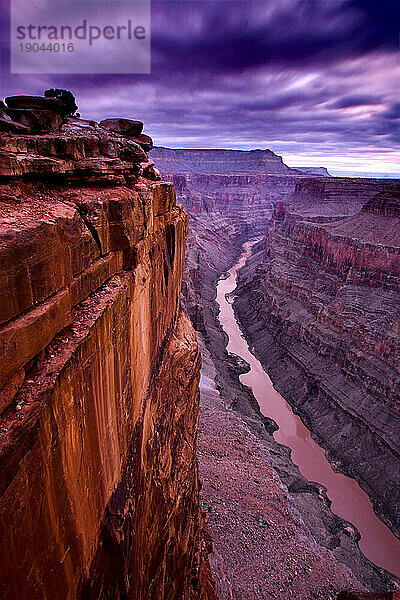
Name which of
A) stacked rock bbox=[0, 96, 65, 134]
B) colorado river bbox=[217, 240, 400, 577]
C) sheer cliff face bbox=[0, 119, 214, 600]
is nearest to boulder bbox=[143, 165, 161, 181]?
sheer cliff face bbox=[0, 119, 214, 600]

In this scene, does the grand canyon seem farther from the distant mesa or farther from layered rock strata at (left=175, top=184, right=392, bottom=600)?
the distant mesa

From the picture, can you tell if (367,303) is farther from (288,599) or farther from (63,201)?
(63,201)

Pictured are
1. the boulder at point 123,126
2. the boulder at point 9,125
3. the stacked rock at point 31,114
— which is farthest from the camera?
the boulder at point 123,126

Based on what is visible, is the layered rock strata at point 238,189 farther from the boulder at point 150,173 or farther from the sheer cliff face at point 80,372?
the sheer cliff face at point 80,372

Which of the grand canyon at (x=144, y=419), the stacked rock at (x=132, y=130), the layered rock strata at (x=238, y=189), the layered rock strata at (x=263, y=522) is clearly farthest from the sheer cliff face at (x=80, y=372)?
the layered rock strata at (x=238, y=189)

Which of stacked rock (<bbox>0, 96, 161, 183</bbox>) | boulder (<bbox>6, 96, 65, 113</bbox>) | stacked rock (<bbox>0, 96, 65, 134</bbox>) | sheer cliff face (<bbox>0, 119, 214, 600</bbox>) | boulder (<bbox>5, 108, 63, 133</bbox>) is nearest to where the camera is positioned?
sheer cliff face (<bbox>0, 119, 214, 600</bbox>)

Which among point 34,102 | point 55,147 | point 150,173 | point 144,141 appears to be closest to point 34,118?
point 34,102

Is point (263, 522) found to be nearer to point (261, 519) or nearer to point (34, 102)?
point (261, 519)
